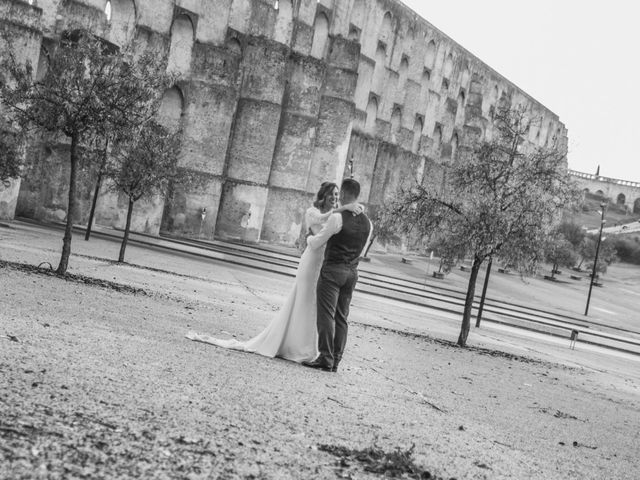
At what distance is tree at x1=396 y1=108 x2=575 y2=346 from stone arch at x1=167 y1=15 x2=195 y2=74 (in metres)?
23.6

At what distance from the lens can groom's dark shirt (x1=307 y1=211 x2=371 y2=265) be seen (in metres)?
8.88

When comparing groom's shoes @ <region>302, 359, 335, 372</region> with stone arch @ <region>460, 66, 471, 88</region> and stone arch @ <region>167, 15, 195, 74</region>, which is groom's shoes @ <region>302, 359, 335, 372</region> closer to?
stone arch @ <region>167, 15, 195, 74</region>

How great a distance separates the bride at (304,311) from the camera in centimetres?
914

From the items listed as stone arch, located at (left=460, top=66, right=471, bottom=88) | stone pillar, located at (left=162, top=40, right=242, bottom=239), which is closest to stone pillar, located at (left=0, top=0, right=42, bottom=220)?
stone pillar, located at (left=162, top=40, right=242, bottom=239)

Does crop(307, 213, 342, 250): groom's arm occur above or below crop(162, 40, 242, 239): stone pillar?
below

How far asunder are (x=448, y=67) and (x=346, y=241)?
2469 inches

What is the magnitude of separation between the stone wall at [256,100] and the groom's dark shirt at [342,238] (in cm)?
2336

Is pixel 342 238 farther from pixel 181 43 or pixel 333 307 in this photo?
pixel 181 43

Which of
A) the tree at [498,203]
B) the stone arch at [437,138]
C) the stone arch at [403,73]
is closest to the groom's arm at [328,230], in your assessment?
the tree at [498,203]

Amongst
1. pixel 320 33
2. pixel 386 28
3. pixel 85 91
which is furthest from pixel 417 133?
pixel 85 91

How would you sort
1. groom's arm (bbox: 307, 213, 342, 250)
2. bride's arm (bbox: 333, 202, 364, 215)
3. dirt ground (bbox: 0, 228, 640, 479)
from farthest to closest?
bride's arm (bbox: 333, 202, 364, 215)
groom's arm (bbox: 307, 213, 342, 250)
dirt ground (bbox: 0, 228, 640, 479)

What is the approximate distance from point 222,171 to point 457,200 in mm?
25005

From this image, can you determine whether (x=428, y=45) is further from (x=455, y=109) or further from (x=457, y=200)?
(x=457, y=200)

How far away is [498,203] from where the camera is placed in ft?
58.3
